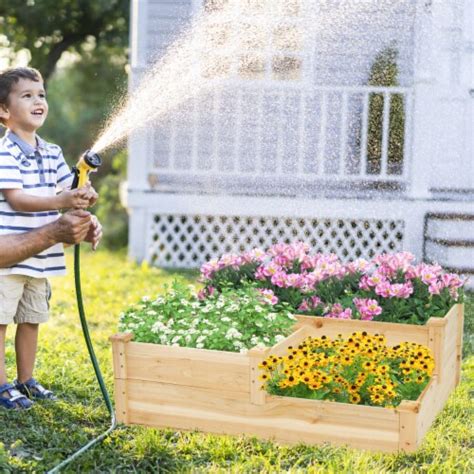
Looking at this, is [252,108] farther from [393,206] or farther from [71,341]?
[71,341]

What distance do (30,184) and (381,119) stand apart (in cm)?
513

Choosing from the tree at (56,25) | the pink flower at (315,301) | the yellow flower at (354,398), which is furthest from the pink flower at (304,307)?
the tree at (56,25)

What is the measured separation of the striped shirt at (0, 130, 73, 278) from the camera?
3590mm

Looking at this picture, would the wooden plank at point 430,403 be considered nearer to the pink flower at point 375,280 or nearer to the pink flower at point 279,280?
the pink flower at point 375,280

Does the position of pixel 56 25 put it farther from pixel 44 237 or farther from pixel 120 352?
pixel 120 352

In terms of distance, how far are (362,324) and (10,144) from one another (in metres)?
1.64

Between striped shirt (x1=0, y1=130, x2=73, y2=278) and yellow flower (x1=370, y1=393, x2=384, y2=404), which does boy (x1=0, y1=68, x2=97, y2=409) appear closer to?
striped shirt (x1=0, y1=130, x2=73, y2=278)

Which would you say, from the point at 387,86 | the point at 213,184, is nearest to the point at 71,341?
the point at 213,184

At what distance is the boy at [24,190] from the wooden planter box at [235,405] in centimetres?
50

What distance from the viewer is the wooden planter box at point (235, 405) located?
10.5 feet

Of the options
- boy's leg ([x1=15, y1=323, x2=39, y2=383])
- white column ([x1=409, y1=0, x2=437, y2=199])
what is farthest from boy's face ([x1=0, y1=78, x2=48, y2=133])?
white column ([x1=409, y1=0, x2=437, y2=199])

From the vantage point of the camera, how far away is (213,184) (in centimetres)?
806

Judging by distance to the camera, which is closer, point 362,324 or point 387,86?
point 362,324

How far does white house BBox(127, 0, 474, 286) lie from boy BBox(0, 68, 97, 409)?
4205 millimetres
